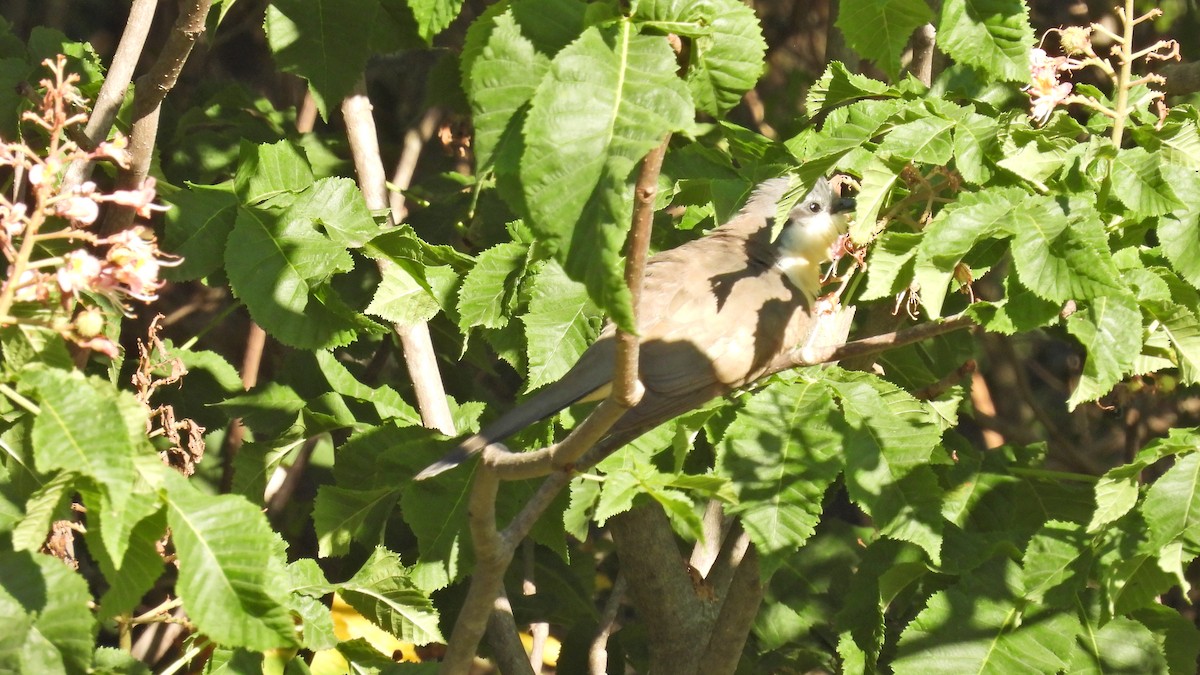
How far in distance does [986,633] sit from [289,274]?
155 centimetres

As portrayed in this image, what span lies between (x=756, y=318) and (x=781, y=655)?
3.37 ft

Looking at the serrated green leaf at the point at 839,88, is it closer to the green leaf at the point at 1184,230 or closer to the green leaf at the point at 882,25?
the green leaf at the point at 882,25

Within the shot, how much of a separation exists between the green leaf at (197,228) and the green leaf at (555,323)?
663 mm

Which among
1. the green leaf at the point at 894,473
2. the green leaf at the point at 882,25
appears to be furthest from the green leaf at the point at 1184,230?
the green leaf at the point at 882,25

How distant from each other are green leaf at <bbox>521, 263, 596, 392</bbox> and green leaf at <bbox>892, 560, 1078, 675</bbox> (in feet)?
2.86

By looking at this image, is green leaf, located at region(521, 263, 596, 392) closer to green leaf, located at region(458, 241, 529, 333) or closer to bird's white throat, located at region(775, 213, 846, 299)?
green leaf, located at region(458, 241, 529, 333)

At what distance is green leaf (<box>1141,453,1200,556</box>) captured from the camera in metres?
2.02

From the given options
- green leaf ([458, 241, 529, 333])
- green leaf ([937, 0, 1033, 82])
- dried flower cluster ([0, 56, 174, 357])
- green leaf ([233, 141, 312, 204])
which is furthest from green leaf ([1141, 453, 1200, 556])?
green leaf ([233, 141, 312, 204])

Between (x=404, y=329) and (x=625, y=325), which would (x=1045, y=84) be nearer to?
(x=625, y=325)

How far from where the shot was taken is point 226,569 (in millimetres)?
1555

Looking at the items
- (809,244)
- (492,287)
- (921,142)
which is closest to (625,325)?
(921,142)

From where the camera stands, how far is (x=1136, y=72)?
3666 mm

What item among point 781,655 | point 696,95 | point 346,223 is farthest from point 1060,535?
point 346,223

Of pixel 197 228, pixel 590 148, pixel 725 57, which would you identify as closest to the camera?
pixel 590 148
